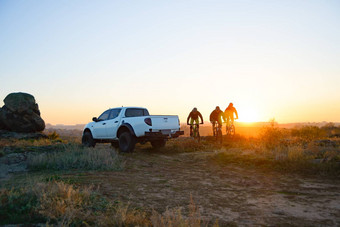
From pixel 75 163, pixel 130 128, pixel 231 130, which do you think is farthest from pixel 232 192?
pixel 231 130

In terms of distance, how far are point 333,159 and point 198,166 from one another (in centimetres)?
450

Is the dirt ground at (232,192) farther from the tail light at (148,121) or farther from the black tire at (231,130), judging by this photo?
the black tire at (231,130)

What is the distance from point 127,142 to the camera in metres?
11.8

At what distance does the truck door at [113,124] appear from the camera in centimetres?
1232

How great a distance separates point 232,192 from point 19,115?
66.7ft

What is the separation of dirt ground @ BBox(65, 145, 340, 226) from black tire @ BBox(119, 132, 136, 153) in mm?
2421

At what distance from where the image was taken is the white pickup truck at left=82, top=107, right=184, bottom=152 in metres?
11.0

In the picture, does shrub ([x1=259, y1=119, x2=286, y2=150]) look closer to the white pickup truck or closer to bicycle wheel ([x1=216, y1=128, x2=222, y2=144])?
bicycle wheel ([x1=216, y1=128, x2=222, y2=144])

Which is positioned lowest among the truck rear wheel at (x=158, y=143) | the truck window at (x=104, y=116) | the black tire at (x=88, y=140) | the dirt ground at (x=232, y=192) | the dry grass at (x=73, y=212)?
the dirt ground at (x=232, y=192)

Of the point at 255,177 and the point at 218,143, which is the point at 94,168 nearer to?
the point at 255,177

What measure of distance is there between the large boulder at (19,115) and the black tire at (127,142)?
1285 cm

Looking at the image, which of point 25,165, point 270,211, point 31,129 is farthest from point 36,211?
point 31,129

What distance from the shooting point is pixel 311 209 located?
15.6 feet

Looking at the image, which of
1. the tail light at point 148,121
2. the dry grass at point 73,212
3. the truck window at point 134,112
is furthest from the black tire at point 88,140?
the dry grass at point 73,212
